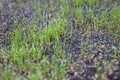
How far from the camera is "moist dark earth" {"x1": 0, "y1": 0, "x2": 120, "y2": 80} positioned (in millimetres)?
4041

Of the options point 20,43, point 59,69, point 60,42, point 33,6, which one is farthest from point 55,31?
point 33,6

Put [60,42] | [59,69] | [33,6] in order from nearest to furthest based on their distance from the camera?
[59,69], [60,42], [33,6]

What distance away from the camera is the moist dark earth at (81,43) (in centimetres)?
404

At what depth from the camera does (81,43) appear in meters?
4.83

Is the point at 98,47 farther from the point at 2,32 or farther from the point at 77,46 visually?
the point at 2,32

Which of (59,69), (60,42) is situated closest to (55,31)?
(60,42)

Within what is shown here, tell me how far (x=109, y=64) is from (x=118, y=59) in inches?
10.2

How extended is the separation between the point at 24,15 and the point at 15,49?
62.7 inches

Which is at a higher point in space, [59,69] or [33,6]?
[33,6]

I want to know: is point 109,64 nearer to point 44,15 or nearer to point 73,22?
point 73,22

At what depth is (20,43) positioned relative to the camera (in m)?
4.78

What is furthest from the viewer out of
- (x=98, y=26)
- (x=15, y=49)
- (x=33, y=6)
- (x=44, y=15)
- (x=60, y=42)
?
(x=33, y=6)

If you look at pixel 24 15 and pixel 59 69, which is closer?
pixel 59 69

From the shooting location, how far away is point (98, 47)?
4.69 metres
